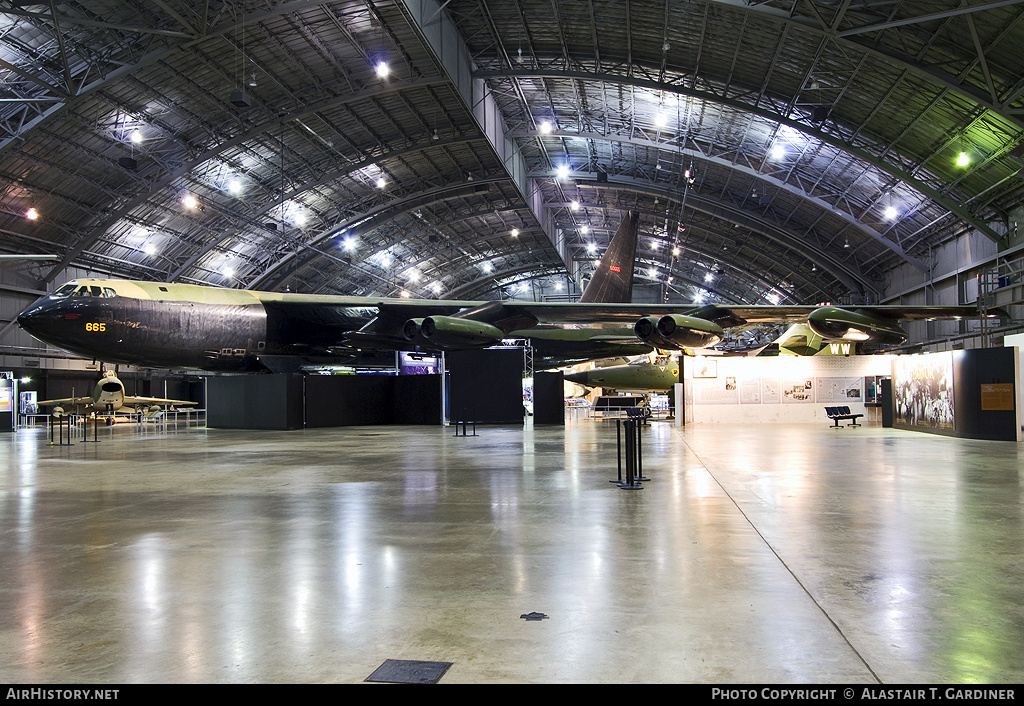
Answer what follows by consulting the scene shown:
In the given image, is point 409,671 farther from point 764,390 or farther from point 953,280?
point 953,280

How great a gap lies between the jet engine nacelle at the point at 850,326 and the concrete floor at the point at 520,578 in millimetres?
11122

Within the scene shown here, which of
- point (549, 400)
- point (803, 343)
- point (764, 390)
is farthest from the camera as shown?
point (803, 343)

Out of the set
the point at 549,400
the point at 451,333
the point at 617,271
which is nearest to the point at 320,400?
the point at 549,400

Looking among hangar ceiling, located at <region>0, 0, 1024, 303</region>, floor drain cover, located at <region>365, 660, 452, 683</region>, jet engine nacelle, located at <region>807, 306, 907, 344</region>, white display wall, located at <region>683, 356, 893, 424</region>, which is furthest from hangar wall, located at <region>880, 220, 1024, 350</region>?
floor drain cover, located at <region>365, 660, 452, 683</region>

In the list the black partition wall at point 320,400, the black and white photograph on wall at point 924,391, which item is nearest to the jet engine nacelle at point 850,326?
the black and white photograph on wall at point 924,391

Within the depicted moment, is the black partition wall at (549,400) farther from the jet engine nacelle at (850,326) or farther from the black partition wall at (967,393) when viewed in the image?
the black partition wall at (967,393)

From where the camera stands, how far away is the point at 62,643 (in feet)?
11.4

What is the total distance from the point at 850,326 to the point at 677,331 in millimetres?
6181

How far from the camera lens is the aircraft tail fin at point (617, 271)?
28375 millimetres

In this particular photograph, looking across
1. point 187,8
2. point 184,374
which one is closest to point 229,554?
point 187,8

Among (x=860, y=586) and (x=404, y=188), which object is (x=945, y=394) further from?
(x=404, y=188)

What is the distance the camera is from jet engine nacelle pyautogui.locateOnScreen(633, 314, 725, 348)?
18734 millimetres

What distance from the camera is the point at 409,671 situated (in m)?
3.05

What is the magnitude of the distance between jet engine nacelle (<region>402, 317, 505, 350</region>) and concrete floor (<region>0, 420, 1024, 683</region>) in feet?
29.5
